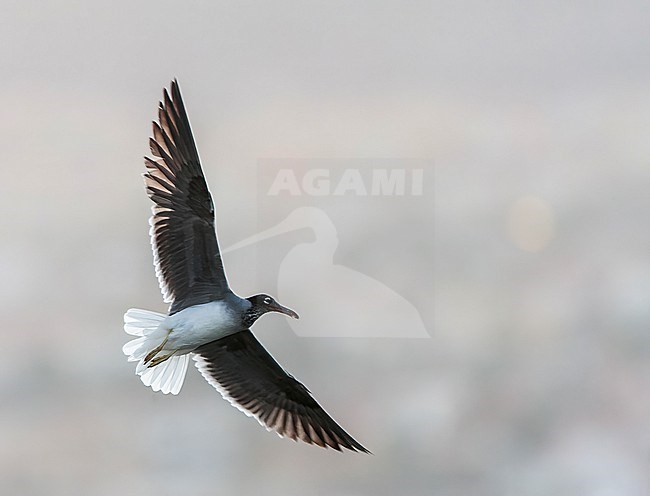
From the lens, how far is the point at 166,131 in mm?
3234

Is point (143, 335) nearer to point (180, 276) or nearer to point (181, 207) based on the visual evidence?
point (180, 276)

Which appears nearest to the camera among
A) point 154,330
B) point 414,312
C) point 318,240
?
point 154,330

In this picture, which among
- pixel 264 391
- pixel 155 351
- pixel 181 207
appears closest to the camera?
pixel 155 351

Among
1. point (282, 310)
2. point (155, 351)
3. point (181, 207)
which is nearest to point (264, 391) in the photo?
point (282, 310)

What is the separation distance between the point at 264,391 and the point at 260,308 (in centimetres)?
46

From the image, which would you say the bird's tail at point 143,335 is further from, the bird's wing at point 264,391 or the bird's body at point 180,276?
the bird's wing at point 264,391

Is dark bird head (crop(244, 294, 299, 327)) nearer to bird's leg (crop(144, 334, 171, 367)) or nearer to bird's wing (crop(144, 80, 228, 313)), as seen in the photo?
bird's wing (crop(144, 80, 228, 313))

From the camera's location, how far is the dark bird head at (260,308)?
10.5 ft

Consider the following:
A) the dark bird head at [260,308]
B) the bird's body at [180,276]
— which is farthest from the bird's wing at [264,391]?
the dark bird head at [260,308]

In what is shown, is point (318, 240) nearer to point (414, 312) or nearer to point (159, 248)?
point (414, 312)

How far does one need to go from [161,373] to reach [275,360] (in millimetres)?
405

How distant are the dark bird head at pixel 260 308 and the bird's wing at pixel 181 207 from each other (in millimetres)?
109

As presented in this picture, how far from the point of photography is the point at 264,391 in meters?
3.53

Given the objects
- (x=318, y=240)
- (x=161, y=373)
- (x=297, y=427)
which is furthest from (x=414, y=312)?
(x=161, y=373)
